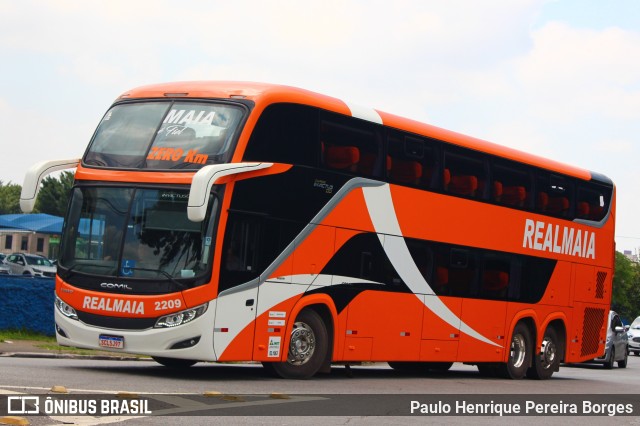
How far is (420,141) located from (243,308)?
17.8 ft

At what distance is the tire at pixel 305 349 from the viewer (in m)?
17.3

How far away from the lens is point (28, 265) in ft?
194

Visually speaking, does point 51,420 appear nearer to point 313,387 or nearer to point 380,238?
point 313,387

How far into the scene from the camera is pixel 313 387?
16.1 m

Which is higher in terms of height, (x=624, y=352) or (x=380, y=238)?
(x=380, y=238)

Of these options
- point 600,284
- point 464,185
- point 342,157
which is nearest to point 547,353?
point 600,284

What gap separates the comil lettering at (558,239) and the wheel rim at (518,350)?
1.92m

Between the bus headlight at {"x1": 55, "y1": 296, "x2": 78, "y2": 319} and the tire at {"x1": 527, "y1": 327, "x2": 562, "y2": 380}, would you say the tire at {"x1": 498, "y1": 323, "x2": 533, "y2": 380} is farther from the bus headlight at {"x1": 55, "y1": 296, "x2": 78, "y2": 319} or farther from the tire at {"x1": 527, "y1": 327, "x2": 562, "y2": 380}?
the bus headlight at {"x1": 55, "y1": 296, "x2": 78, "y2": 319}

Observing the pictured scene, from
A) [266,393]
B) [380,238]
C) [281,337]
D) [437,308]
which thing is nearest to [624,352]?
[437,308]

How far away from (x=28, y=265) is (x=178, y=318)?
150ft

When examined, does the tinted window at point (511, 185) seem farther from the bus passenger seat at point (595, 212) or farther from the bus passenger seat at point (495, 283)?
the bus passenger seat at point (595, 212)

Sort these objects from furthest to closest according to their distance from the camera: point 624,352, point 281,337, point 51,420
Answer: point 624,352, point 281,337, point 51,420

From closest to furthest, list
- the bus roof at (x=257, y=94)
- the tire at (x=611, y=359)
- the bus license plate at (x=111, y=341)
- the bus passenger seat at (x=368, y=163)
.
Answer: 1. the bus license plate at (x=111, y=341)
2. the bus roof at (x=257, y=94)
3. the bus passenger seat at (x=368, y=163)
4. the tire at (x=611, y=359)

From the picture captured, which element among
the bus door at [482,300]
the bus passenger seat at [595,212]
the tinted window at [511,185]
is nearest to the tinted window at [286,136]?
the bus door at [482,300]
